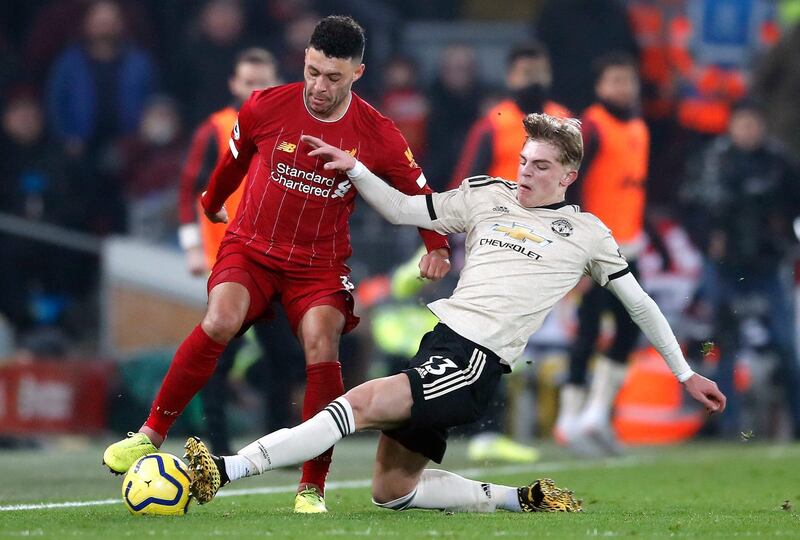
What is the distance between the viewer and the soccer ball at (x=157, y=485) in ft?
19.7

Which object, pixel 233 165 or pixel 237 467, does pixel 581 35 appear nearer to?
pixel 233 165

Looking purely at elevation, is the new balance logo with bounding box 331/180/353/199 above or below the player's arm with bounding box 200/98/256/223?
below

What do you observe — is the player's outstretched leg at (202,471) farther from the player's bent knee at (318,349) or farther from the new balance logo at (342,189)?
the new balance logo at (342,189)

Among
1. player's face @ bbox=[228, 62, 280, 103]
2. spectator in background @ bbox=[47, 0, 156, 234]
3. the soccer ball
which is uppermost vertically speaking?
spectator in background @ bbox=[47, 0, 156, 234]

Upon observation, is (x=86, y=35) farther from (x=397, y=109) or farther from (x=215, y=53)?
(x=397, y=109)

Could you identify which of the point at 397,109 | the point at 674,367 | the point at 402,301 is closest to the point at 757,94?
the point at 397,109

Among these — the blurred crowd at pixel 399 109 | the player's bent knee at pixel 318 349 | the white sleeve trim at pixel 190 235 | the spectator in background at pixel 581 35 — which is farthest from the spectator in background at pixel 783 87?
the player's bent knee at pixel 318 349

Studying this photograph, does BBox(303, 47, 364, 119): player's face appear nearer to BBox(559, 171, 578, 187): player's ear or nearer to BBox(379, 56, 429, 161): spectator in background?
BBox(559, 171, 578, 187): player's ear

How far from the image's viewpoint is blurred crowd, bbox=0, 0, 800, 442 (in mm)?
13141

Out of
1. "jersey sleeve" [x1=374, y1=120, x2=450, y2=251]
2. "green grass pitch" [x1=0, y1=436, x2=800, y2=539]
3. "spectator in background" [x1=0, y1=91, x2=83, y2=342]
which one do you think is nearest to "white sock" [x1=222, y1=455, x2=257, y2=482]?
"green grass pitch" [x1=0, y1=436, x2=800, y2=539]

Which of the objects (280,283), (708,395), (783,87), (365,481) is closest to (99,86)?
(783,87)

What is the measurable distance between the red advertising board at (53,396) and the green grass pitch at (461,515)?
0.29m

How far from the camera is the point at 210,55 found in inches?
562

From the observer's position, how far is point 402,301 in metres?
12.8
